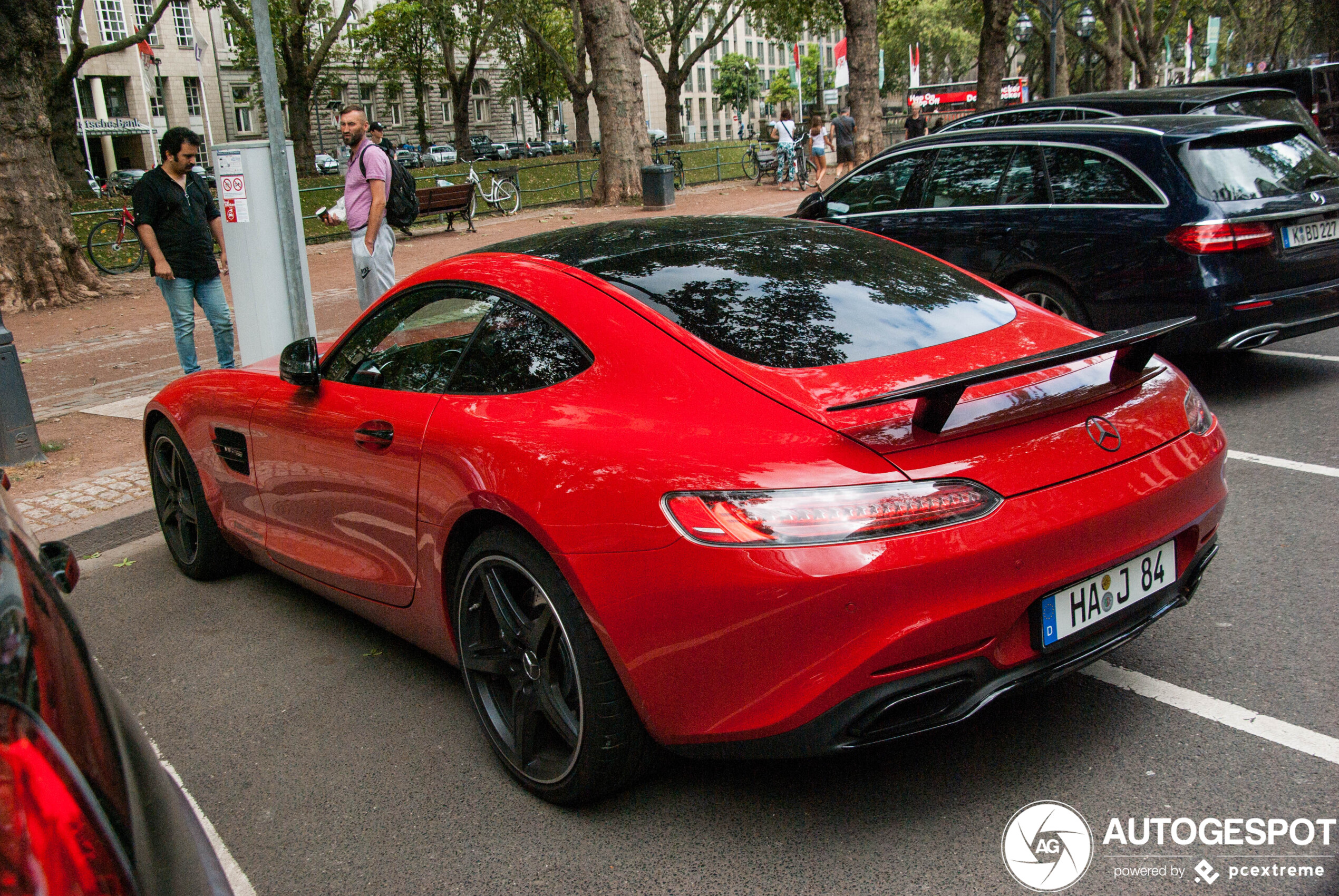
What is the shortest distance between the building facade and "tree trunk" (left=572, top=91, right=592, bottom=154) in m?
22.0

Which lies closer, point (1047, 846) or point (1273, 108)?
point (1047, 846)

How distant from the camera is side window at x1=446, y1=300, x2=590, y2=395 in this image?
9.45 feet

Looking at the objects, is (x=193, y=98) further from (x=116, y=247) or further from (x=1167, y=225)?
(x=1167, y=225)

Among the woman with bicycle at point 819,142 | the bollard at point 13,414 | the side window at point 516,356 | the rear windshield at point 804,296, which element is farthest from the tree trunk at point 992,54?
the side window at point 516,356

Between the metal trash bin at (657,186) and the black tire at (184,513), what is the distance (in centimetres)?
1708

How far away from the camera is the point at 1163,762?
277 centimetres

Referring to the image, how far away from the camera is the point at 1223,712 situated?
2.99 meters

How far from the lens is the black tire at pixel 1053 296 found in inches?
250

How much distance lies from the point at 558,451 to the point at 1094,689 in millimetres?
1772

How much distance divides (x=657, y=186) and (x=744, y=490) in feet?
64.6

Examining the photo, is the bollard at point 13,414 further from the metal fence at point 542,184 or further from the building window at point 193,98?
the building window at point 193,98

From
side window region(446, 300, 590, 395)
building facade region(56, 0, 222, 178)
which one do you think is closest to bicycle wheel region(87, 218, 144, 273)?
side window region(446, 300, 590, 395)

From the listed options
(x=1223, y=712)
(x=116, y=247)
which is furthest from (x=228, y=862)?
(x=116, y=247)

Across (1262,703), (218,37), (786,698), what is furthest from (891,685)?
(218,37)
